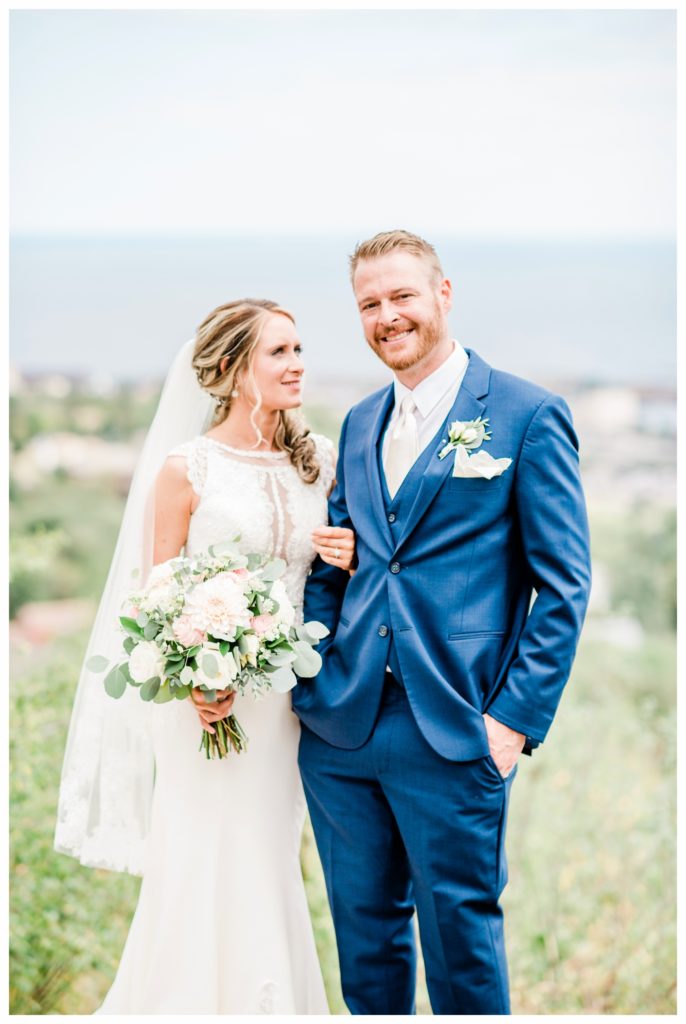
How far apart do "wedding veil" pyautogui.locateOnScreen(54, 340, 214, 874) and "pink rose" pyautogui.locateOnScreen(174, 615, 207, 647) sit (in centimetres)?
63

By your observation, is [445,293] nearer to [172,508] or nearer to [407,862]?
[172,508]

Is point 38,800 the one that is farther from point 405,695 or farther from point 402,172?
point 402,172

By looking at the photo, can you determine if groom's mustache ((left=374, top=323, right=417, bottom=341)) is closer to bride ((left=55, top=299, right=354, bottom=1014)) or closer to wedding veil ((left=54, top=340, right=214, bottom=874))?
bride ((left=55, top=299, right=354, bottom=1014))

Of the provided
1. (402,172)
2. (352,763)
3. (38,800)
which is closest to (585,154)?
(402,172)

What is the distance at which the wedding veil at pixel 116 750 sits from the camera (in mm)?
3039

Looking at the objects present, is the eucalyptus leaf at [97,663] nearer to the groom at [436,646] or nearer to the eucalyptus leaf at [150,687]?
the eucalyptus leaf at [150,687]

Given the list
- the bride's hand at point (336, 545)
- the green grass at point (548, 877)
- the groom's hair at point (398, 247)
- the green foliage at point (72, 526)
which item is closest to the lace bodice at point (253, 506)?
the bride's hand at point (336, 545)

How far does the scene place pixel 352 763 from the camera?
264 centimetres

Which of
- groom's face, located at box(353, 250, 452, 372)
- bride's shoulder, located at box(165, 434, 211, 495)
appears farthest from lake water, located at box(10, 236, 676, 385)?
groom's face, located at box(353, 250, 452, 372)

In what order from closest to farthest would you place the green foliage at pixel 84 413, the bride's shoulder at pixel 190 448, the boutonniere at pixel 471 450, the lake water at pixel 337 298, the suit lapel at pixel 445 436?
the boutonniere at pixel 471 450, the suit lapel at pixel 445 436, the bride's shoulder at pixel 190 448, the lake water at pixel 337 298, the green foliage at pixel 84 413

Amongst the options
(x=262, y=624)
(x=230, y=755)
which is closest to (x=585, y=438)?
(x=230, y=755)

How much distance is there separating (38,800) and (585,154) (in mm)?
4183

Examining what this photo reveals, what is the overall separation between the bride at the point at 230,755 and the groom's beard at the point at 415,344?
0.36 m

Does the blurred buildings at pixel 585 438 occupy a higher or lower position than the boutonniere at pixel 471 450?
higher
